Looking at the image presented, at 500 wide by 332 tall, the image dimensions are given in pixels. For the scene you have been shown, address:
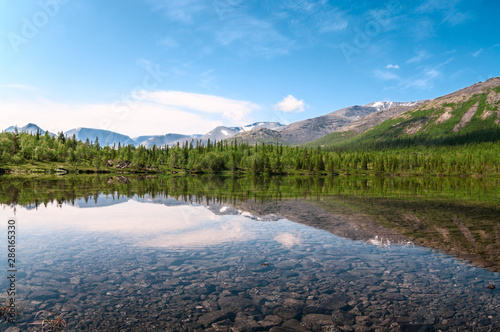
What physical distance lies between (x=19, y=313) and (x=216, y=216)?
23024 millimetres

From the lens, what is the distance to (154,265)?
56.7ft

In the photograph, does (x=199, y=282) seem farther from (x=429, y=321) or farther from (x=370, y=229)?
(x=370, y=229)

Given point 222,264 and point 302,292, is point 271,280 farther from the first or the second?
point 222,264

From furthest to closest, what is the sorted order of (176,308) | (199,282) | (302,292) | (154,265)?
(154,265), (199,282), (302,292), (176,308)

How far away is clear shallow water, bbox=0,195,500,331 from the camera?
11203 mm

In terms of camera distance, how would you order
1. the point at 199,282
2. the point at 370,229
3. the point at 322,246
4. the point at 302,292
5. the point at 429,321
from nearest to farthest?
1. the point at 429,321
2. the point at 302,292
3. the point at 199,282
4. the point at 322,246
5. the point at 370,229

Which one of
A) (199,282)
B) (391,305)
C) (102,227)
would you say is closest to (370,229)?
(391,305)

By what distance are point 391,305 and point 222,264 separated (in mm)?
9297

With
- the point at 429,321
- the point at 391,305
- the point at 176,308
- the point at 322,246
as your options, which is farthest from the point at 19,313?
the point at 322,246

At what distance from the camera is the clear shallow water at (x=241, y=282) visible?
441 inches

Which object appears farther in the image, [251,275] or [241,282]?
[251,275]

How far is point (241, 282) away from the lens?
14875 millimetres

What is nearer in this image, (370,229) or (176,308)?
(176,308)

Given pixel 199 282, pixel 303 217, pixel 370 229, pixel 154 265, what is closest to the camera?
pixel 199 282
